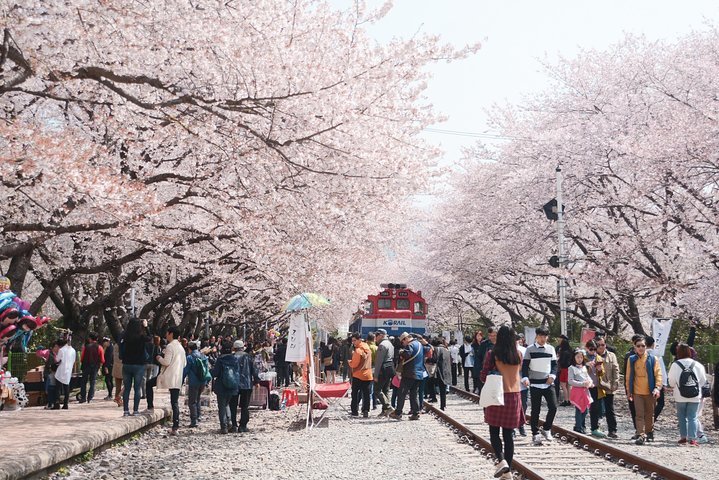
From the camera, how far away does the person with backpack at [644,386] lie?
10.6 m

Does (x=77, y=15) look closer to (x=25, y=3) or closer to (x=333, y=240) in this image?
(x=25, y=3)

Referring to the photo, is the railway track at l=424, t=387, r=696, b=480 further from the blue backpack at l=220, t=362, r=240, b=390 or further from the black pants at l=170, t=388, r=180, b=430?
the black pants at l=170, t=388, r=180, b=430

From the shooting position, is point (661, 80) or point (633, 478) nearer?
point (633, 478)

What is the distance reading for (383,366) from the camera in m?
14.5

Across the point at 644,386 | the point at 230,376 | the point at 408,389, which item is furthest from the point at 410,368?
the point at 644,386

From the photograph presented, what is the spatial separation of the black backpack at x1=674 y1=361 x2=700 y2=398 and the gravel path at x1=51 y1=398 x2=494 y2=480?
124 inches

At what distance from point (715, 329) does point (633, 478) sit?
19032mm

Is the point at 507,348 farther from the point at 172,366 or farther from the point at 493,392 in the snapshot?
the point at 172,366

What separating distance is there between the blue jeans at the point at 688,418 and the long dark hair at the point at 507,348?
4228 mm

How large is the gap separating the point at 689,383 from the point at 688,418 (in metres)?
0.59

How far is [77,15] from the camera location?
27.7 feet

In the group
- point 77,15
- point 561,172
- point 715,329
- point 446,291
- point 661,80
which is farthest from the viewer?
point 446,291

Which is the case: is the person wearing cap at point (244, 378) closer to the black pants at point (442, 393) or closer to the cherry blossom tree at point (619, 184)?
the black pants at point (442, 393)

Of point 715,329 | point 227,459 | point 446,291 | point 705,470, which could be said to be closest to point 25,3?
point 227,459
